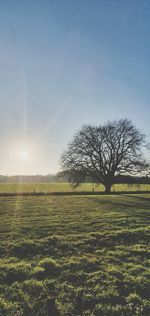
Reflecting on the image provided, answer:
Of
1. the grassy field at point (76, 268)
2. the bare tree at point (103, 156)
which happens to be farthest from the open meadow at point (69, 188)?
the grassy field at point (76, 268)

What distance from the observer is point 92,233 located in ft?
36.1

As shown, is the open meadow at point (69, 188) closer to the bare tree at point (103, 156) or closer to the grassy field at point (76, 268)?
the bare tree at point (103, 156)

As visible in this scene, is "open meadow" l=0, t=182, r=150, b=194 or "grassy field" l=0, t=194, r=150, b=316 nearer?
"grassy field" l=0, t=194, r=150, b=316

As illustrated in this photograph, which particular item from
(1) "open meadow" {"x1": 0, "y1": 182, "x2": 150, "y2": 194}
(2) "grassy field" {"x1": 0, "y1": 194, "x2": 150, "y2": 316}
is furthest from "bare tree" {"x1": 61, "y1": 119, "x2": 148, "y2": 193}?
(2) "grassy field" {"x1": 0, "y1": 194, "x2": 150, "y2": 316}

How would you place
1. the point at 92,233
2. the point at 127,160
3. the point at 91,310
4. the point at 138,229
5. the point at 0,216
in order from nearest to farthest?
the point at 91,310
the point at 92,233
the point at 138,229
the point at 0,216
the point at 127,160

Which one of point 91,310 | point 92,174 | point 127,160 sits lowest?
point 91,310

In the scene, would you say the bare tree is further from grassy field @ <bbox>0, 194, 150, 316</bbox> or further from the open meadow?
grassy field @ <bbox>0, 194, 150, 316</bbox>

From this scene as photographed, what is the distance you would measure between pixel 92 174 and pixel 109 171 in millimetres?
3257

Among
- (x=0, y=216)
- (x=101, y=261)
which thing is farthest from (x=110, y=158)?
(x=101, y=261)

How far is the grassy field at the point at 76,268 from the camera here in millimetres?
5309

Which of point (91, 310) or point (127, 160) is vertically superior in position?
point (127, 160)

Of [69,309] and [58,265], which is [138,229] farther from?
[69,309]

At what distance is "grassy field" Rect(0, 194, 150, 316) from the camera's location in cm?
531

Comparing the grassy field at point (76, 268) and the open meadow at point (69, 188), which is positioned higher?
the open meadow at point (69, 188)
